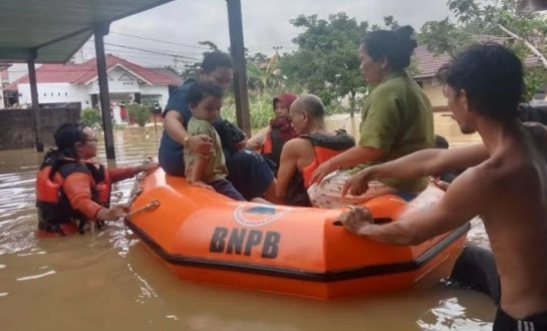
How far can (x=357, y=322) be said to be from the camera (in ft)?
8.48

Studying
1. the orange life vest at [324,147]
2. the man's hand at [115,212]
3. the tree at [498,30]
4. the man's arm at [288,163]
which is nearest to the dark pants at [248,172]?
the man's arm at [288,163]

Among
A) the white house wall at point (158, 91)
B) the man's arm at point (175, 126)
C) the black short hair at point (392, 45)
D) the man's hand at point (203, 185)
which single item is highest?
the white house wall at point (158, 91)

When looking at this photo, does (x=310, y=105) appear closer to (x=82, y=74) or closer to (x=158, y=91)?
(x=158, y=91)

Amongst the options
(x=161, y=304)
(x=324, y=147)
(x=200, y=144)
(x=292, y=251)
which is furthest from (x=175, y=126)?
(x=292, y=251)

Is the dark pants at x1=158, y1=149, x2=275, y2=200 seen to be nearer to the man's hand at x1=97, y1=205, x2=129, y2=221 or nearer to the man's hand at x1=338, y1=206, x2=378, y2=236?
the man's hand at x1=97, y1=205, x2=129, y2=221

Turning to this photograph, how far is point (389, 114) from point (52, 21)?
28.0 ft

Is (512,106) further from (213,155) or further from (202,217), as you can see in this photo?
(213,155)

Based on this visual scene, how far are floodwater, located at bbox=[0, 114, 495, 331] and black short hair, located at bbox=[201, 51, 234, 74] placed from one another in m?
1.25

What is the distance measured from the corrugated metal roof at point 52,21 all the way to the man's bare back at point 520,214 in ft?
24.2

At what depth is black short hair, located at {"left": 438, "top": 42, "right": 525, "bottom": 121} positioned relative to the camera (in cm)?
157

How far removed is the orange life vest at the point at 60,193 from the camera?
14.1 feet

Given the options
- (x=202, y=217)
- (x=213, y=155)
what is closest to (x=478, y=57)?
(x=202, y=217)

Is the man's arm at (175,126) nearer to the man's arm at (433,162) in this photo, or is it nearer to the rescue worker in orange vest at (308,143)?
the rescue worker in orange vest at (308,143)

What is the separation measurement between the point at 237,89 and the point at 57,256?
3.64 m
